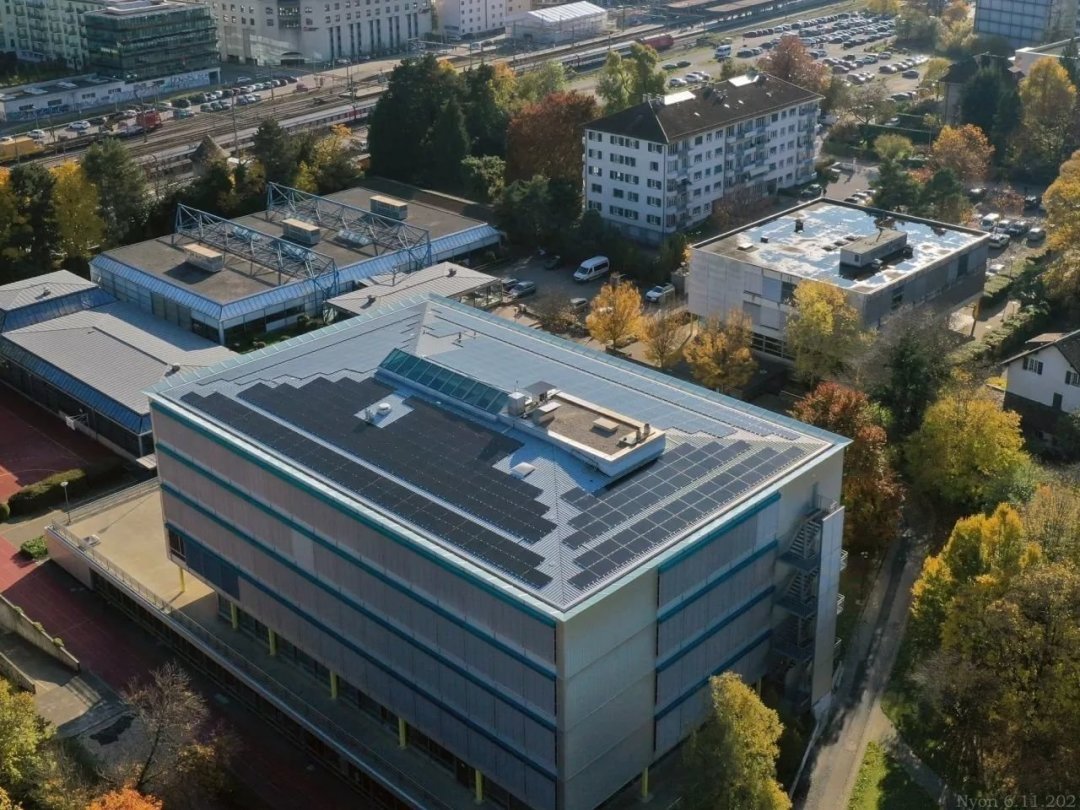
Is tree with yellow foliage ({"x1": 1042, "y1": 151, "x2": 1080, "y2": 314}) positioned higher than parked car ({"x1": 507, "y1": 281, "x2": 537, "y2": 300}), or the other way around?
tree with yellow foliage ({"x1": 1042, "y1": 151, "x2": 1080, "y2": 314})

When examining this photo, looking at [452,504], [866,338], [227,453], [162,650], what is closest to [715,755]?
[452,504]

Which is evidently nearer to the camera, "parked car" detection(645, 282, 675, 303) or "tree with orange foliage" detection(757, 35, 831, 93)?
"parked car" detection(645, 282, 675, 303)

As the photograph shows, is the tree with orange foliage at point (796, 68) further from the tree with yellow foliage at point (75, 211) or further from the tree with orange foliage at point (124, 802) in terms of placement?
the tree with orange foliage at point (124, 802)

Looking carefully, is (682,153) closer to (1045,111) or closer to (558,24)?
(1045,111)

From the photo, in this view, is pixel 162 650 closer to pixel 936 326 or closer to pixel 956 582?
pixel 956 582

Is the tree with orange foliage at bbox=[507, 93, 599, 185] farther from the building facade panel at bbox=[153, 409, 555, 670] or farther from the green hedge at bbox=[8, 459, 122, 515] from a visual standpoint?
the building facade panel at bbox=[153, 409, 555, 670]

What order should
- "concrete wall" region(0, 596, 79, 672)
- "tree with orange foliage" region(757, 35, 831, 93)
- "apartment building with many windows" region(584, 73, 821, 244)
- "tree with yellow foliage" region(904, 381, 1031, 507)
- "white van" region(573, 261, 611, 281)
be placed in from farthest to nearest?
"tree with orange foliage" region(757, 35, 831, 93) → "apartment building with many windows" region(584, 73, 821, 244) → "white van" region(573, 261, 611, 281) → "tree with yellow foliage" region(904, 381, 1031, 507) → "concrete wall" region(0, 596, 79, 672)

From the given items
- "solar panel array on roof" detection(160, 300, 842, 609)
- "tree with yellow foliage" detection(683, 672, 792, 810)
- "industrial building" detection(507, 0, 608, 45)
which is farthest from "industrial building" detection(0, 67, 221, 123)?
"tree with yellow foliage" detection(683, 672, 792, 810)
